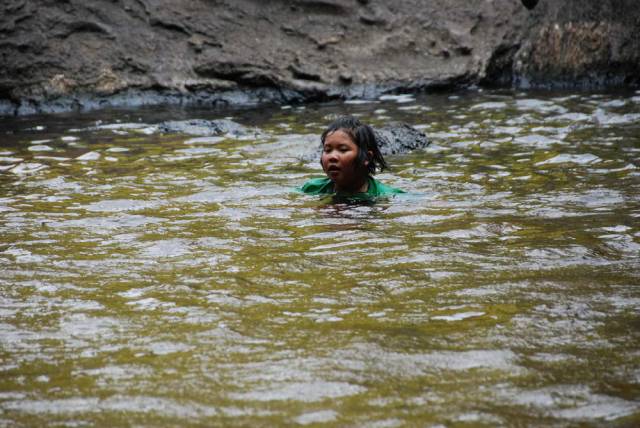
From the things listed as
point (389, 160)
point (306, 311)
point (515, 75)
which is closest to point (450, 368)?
point (306, 311)

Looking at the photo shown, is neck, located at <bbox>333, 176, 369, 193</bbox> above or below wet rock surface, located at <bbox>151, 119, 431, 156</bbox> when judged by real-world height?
below

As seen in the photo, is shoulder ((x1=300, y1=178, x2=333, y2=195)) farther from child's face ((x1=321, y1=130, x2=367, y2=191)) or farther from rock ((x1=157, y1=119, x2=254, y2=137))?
rock ((x1=157, y1=119, x2=254, y2=137))

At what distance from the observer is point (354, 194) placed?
7.45 m

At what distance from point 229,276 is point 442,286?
1.16 m

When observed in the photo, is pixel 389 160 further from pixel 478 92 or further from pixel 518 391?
pixel 518 391

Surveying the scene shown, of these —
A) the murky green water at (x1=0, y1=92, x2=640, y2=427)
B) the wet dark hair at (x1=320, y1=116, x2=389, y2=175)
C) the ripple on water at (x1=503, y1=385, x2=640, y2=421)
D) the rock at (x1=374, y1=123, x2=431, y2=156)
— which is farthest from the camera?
the rock at (x1=374, y1=123, x2=431, y2=156)

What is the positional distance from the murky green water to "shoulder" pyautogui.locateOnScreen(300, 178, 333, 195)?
12cm

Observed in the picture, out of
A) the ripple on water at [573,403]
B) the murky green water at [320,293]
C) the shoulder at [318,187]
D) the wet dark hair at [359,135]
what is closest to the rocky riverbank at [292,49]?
the murky green water at [320,293]

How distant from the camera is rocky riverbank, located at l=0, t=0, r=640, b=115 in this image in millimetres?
13055

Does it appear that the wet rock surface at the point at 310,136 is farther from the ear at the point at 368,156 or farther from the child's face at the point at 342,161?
the child's face at the point at 342,161

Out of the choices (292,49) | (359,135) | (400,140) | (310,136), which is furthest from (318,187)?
(292,49)

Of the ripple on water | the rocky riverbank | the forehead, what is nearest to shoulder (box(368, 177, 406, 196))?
the forehead

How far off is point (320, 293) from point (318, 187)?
309 centimetres

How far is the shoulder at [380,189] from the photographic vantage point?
289 inches
